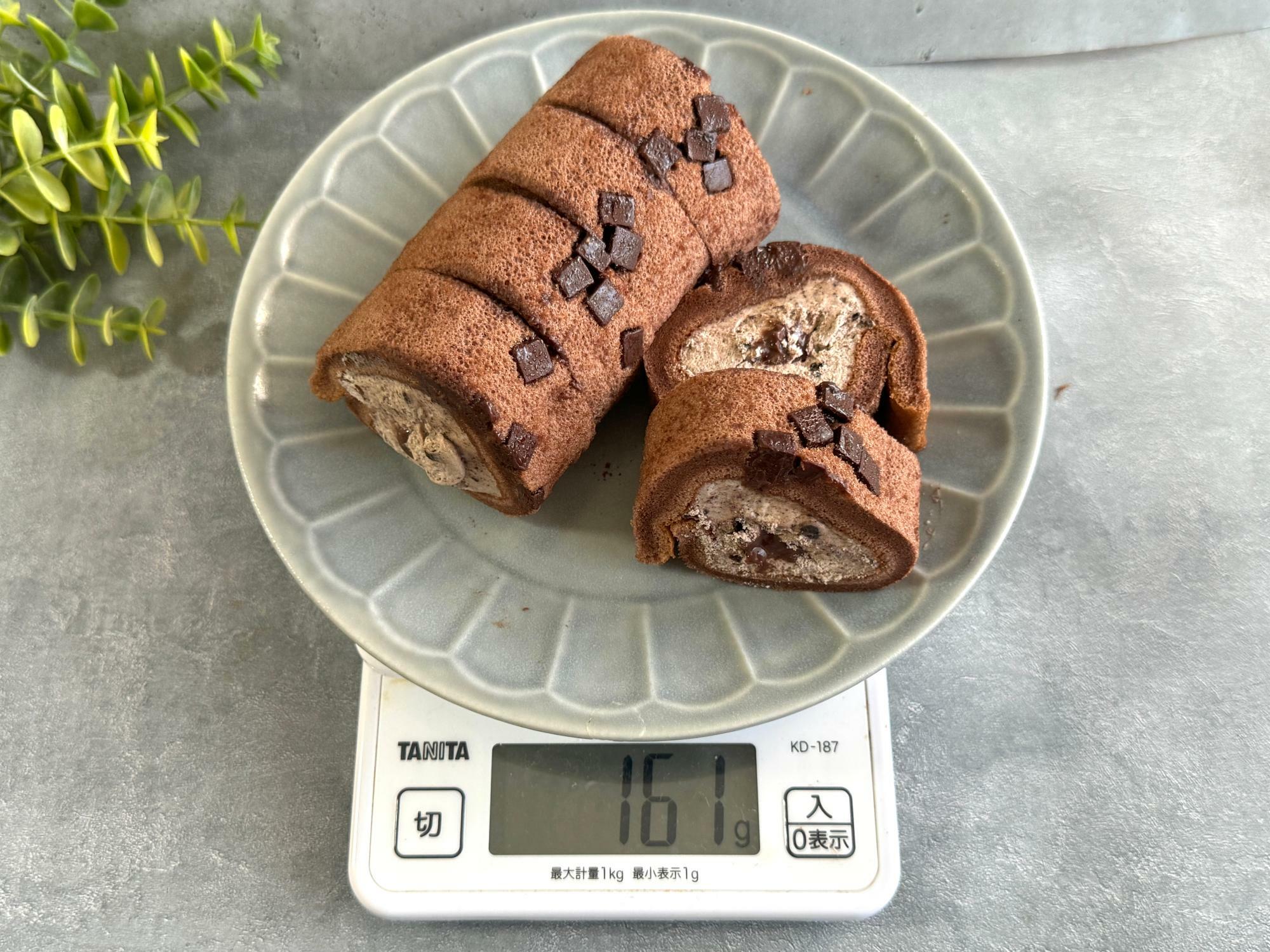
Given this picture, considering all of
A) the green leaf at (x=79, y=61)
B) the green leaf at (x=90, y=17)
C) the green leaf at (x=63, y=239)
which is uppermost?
the green leaf at (x=90, y=17)

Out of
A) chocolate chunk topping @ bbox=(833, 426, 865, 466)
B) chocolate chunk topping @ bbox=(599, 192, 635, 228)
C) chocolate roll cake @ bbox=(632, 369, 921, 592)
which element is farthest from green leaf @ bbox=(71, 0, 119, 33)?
chocolate chunk topping @ bbox=(833, 426, 865, 466)

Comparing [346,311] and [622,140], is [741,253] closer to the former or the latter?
[622,140]

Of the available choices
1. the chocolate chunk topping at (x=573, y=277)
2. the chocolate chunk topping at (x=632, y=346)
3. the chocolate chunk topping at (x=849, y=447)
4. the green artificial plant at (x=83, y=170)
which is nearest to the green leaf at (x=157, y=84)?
the green artificial plant at (x=83, y=170)

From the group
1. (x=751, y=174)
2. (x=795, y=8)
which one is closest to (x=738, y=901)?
(x=751, y=174)

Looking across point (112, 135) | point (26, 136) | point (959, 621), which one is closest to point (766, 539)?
point (959, 621)

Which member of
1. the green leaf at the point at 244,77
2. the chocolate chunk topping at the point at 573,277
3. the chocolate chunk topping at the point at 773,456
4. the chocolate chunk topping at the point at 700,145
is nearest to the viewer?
the chocolate chunk topping at the point at 773,456

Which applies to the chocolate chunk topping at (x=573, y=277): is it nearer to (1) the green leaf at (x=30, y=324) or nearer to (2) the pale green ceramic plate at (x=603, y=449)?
(2) the pale green ceramic plate at (x=603, y=449)

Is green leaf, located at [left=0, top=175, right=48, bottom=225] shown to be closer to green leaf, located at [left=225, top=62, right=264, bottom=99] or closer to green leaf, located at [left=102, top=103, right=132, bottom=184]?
green leaf, located at [left=102, top=103, right=132, bottom=184]
